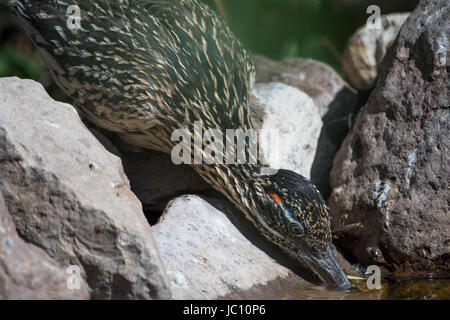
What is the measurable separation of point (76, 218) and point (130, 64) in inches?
56.5

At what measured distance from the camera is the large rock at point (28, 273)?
11.3 feet

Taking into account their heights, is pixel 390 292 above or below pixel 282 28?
below

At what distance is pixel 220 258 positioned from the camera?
14.4 feet

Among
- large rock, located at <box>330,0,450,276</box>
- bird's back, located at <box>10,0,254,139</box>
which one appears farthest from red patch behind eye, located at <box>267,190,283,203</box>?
large rock, located at <box>330,0,450,276</box>

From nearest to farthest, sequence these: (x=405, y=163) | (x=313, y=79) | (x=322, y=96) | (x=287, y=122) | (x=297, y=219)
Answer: (x=297, y=219)
(x=405, y=163)
(x=287, y=122)
(x=322, y=96)
(x=313, y=79)

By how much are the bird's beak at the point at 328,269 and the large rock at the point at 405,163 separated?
1.80 feet

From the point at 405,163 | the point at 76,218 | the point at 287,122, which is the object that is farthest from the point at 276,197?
the point at 76,218

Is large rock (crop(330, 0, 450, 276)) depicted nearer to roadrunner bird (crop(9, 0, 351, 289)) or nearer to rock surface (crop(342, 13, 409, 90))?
roadrunner bird (crop(9, 0, 351, 289))

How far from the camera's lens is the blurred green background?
5070mm

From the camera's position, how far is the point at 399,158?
5.03 m

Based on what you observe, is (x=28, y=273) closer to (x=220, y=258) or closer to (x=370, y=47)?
(x=220, y=258)

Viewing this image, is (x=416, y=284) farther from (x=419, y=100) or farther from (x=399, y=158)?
(x=419, y=100)

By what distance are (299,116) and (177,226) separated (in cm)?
196

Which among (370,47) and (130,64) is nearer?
(130,64)
